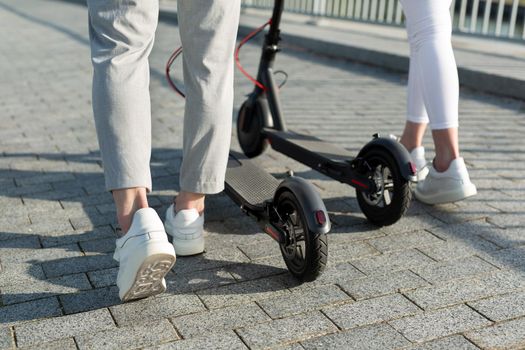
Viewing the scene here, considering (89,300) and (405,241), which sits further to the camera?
(405,241)

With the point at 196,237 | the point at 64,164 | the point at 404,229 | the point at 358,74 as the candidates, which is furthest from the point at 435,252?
the point at 358,74

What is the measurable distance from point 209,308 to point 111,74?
2.35 feet

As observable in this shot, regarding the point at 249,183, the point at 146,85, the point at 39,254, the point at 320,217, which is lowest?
the point at 39,254

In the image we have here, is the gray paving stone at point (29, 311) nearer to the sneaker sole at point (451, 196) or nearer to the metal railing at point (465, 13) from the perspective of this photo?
the sneaker sole at point (451, 196)

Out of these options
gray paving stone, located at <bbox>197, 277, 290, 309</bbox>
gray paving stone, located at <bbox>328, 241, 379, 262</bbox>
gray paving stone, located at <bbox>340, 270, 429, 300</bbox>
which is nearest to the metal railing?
gray paving stone, located at <bbox>328, 241, 379, 262</bbox>

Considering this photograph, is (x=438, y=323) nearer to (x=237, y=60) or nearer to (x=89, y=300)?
(x=89, y=300)

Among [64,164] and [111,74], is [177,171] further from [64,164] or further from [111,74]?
[111,74]

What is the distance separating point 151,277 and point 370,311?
0.62 m

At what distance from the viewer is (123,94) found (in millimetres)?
2010

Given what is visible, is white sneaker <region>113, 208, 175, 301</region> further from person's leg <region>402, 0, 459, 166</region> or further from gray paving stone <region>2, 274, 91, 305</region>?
person's leg <region>402, 0, 459, 166</region>

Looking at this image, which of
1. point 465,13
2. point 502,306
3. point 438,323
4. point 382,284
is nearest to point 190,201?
point 382,284

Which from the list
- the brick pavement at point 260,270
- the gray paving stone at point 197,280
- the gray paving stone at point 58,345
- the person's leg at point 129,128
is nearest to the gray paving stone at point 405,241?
the brick pavement at point 260,270

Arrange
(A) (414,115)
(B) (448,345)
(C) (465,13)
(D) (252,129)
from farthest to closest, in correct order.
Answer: (C) (465,13)
(D) (252,129)
(A) (414,115)
(B) (448,345)

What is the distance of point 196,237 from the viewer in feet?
7.91
